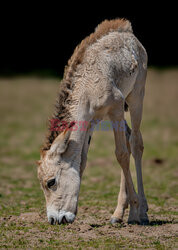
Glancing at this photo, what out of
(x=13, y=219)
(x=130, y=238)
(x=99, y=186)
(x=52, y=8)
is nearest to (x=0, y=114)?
(x=99, y=186)

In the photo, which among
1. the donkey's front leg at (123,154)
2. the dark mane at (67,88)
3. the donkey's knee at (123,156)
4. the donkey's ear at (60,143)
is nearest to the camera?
the donkey's ear at (60,143)

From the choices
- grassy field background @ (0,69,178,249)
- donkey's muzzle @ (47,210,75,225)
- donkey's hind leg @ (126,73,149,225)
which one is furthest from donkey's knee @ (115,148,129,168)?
donkey's muzzle @ (47,210,75,225)

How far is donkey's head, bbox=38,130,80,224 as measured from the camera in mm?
5719

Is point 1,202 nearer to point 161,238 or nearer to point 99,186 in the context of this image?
point 99,186

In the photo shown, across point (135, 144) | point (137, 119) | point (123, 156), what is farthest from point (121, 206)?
point (137, 119)

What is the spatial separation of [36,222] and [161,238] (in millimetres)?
1781

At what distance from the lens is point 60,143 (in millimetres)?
5707

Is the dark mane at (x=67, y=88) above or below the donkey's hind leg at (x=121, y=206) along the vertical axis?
above

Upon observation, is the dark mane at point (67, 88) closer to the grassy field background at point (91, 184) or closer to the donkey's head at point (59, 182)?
the donkey's head at point (59, 182)

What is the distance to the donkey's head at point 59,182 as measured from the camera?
18.8 ft

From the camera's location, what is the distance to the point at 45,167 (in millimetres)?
5746

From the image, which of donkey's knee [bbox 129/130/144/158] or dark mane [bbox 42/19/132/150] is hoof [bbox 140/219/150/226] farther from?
dark mane [bbox 42/19/132/150]

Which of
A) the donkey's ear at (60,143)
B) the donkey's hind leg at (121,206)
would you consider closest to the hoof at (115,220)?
the donkey's hind leg at (121,206)

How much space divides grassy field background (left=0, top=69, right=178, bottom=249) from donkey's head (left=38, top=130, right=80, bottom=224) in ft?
0.67
